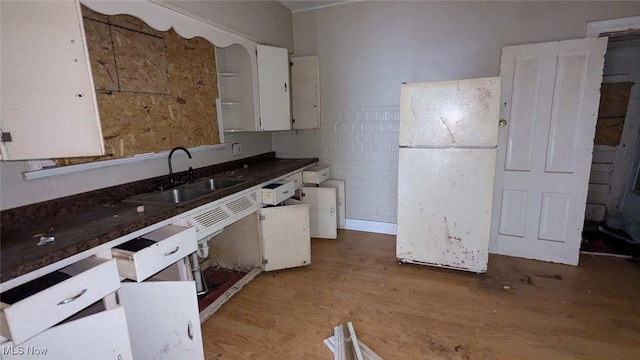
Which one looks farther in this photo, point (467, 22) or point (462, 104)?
point (467, 22)

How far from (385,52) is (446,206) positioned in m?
1.69

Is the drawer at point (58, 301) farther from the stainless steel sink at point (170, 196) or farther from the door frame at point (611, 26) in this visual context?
the door frame at point (611, 26)

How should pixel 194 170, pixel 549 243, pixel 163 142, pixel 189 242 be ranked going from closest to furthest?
A: pixel 189 242
pixel 163 142
pixel 194 170
pixel 549 243

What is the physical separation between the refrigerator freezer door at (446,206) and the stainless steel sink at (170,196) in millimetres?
1645

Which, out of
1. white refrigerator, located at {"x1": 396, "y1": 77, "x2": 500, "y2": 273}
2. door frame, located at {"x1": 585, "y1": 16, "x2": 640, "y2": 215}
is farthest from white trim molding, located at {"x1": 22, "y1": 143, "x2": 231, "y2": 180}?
door frame, located at {"x1": 585, "y1": 16, "x2": 640, "y2": 215}

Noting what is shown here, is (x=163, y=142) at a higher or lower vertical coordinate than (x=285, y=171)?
higher

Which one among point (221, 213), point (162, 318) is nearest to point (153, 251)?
point (162, 318)

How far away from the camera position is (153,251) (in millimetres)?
1357

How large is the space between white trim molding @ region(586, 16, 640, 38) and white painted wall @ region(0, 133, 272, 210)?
327 centimetres

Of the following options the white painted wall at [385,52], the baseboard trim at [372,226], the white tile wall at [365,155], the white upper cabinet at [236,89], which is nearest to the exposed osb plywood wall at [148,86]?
the white upper cabinet at [236,89]

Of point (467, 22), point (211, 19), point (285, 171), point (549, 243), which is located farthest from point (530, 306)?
point (211, 19)

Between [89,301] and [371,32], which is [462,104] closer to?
[371,32]

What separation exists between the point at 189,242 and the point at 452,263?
207 centimetres

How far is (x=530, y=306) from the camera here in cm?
205
